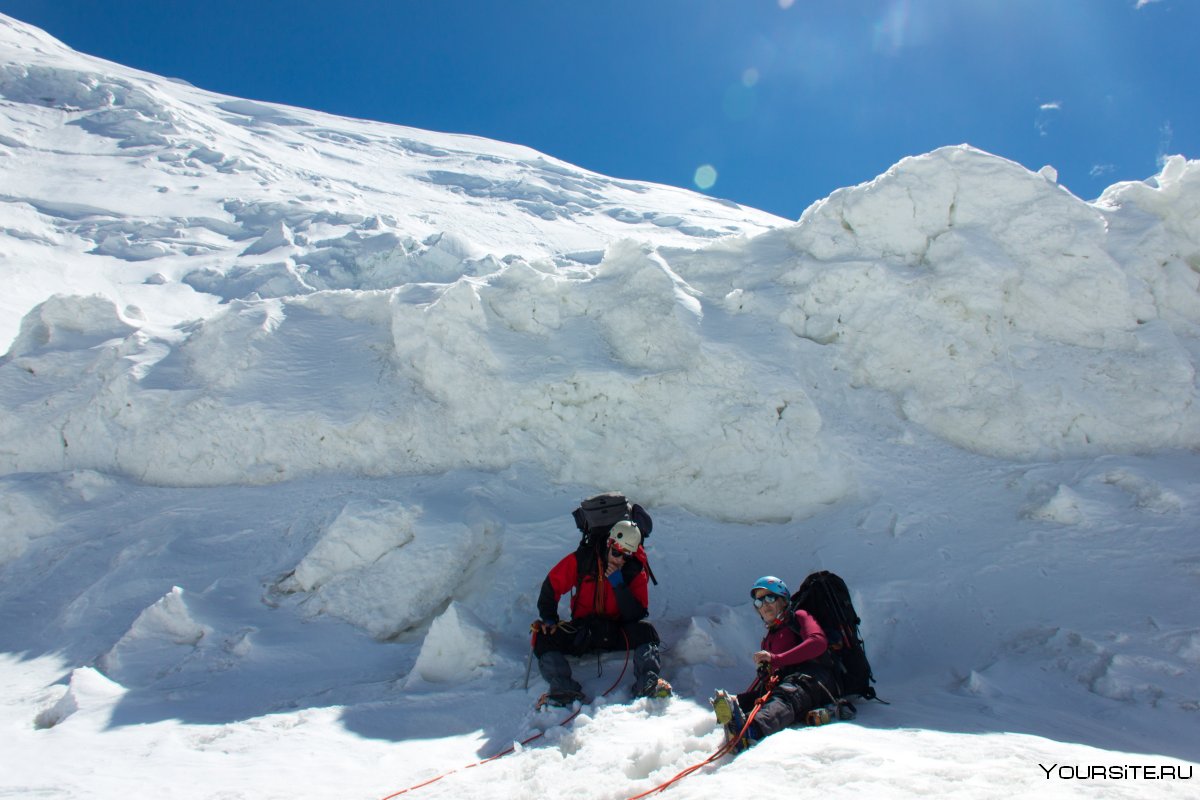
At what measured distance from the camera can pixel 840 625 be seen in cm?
498

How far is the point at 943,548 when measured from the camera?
22.2 feet

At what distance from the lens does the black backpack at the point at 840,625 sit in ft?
15.5

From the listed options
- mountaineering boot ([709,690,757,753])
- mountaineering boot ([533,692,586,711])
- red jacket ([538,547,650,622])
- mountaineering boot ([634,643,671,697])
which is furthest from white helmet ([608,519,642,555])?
mountaineering boot ([709,690,757,753])

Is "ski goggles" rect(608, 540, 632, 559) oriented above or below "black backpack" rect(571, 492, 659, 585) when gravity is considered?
below

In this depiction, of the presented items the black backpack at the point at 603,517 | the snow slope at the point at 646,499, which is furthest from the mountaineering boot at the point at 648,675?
the black backpack at the point at 603,517

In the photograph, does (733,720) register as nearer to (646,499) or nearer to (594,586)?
(594,586)

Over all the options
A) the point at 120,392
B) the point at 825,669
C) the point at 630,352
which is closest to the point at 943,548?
the point at 825,669

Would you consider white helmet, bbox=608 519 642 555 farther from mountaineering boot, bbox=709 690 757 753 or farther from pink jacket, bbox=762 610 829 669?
mountaineering boot, bbox=709 690 757 753

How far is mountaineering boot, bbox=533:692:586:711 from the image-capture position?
15.5 ft

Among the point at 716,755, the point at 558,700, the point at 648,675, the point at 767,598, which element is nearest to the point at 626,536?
the point at 648,675

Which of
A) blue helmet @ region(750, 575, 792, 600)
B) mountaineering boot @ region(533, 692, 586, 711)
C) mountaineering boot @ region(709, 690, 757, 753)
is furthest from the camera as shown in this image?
blue helmet @ region(750, 575, 792, 600)

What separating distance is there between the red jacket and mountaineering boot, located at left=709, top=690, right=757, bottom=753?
5.19 ft

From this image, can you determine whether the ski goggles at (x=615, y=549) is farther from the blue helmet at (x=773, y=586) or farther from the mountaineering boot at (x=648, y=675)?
the blue helmet at (x=773, y=586)

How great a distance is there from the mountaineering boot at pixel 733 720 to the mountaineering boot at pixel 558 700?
111 cm
